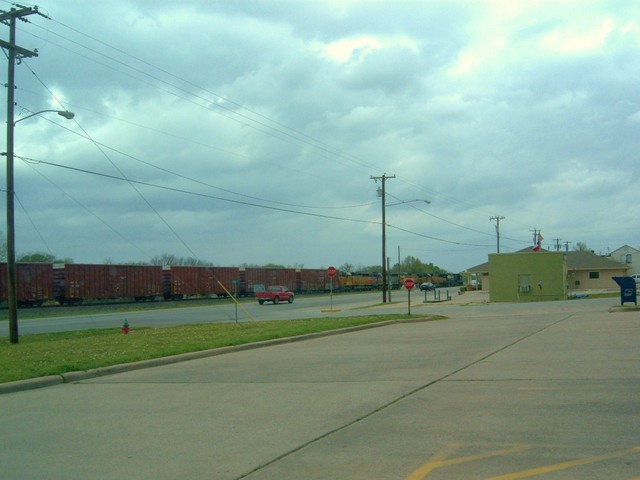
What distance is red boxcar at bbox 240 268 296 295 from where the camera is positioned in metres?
68.4

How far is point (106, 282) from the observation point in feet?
176

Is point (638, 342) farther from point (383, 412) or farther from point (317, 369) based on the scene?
point (383, 412)

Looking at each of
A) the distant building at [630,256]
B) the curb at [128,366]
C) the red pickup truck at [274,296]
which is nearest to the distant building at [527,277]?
the red pickup truck at [274,296]

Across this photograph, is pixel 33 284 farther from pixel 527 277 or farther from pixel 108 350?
pixel 527 277

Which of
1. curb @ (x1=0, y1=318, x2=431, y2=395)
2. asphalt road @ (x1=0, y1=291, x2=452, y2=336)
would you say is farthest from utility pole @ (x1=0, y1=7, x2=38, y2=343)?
curb @ (x1=0, y1=318, x2=431, y2=395)

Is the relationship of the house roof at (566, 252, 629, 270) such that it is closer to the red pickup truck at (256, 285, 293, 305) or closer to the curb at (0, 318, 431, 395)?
the red pickup truck at (256, 285, 293, 305)

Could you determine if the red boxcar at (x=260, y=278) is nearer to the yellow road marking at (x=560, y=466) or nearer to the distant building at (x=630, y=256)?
the yellow road marking at (x=560, y=466)

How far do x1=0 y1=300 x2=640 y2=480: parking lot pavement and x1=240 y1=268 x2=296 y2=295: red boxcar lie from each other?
176ft

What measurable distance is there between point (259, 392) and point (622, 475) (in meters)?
6.06

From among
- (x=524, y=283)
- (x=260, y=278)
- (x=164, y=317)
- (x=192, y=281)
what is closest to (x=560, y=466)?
(x=164, y=317)

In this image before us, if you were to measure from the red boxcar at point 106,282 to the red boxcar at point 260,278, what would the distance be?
11317 millimetres

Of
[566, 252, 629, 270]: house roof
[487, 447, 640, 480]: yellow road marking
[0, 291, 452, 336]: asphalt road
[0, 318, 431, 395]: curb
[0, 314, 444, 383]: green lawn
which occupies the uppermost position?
[566, 252, 629, 270]: house roof

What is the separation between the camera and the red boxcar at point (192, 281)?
60.6 m

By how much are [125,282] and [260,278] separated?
17700 millimetres
